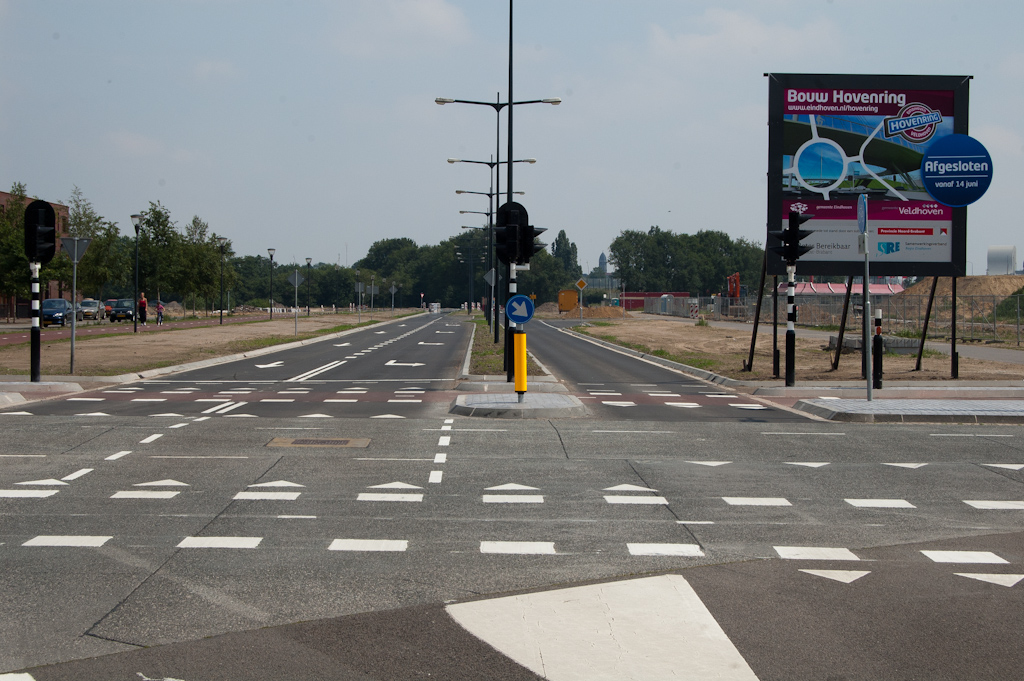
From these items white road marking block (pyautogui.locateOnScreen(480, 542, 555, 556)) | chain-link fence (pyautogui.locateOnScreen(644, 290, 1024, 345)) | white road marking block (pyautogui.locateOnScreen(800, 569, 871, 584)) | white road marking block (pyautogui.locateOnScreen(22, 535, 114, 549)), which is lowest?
white road marking block (pyautogui.locateOnScreen(22, 535, 114, 549))

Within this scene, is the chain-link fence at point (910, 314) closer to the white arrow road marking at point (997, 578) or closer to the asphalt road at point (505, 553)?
the asphalt road at point (505, 553)

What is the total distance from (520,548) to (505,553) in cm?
17

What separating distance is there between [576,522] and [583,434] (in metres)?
5.22

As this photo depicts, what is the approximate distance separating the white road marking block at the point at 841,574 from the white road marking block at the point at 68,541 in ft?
16.0

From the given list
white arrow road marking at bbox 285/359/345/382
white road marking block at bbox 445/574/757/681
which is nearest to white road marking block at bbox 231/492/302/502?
white road marking block at bbox 445/574/757/681

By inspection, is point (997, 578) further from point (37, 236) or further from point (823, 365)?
point (823, 365)

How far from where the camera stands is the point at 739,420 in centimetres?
1457

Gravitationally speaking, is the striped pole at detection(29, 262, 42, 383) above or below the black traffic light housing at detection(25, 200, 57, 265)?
below

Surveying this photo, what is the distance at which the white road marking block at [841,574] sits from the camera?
578cm

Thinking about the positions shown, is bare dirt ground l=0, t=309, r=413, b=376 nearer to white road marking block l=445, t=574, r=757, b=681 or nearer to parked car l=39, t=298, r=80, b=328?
parked car l=39, t=298, r=80, b=328

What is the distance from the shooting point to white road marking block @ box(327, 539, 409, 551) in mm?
6430

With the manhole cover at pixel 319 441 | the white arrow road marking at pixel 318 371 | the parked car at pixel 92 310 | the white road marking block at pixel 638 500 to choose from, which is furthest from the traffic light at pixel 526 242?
the parked car at pixel 92 310

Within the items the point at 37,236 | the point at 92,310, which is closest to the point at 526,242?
the point at 37,236

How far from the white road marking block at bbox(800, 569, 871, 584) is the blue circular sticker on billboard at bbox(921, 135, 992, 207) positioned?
2008 centimetres
